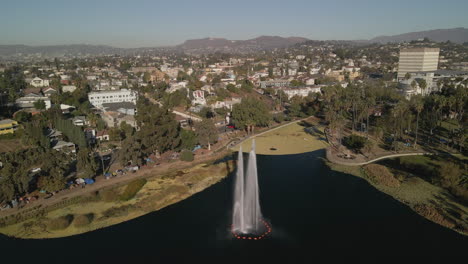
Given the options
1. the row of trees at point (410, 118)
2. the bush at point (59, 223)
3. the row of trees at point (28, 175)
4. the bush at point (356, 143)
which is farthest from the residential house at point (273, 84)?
the bush at point (59, 223)

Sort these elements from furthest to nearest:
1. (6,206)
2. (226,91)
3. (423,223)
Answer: (226,91) → (6,206) → (423,223)

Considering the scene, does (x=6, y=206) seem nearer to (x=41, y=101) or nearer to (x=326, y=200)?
(x=326, y=200)

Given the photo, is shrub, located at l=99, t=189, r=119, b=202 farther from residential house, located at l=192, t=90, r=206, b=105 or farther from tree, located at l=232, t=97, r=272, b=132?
residential house, located at l=192, t=90, r=206, b=105

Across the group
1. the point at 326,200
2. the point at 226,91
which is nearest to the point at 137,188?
the point at 326,200

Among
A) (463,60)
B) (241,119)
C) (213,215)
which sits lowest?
(213,215)

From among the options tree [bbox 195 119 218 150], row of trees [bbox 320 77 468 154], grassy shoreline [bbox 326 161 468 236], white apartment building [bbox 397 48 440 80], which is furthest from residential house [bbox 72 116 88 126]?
white apartment building [bbox 397 48 440 80]
